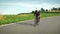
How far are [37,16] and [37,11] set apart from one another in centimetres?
54

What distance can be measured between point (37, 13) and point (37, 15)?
232mm

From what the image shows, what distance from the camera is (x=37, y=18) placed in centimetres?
1902

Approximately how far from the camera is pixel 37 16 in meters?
19.0

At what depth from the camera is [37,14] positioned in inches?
746

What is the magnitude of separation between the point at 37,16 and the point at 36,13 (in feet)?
1.14

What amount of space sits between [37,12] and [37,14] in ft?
0.71

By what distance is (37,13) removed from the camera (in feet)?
62.0

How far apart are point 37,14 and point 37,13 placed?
12 cm

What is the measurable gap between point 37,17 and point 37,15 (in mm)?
219

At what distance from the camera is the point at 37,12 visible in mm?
18906

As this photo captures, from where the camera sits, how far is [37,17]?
1903 centimetres

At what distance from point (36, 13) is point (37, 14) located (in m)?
0.15

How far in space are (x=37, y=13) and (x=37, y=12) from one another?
0.11 m
